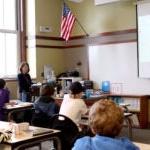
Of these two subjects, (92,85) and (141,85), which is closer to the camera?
(141,85)

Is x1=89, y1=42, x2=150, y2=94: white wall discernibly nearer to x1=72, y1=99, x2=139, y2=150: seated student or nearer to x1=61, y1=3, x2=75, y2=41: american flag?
x1=61, y1=3, x2=75, y2=41: american flag

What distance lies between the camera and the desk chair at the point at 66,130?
3.75 m

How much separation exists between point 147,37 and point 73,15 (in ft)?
7.24

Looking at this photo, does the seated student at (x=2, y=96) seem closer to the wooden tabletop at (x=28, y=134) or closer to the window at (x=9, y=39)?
the window at (x=9, y=39)

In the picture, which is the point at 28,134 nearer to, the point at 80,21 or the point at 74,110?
the point at 74,110

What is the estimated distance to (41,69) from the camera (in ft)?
26.9

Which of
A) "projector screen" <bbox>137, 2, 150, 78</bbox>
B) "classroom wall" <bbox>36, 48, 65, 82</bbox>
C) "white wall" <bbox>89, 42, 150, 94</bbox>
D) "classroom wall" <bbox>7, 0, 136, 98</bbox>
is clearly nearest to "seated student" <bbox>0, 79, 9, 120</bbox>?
"classroom wall" <bbox>7, 0, 136, 98</bbox>

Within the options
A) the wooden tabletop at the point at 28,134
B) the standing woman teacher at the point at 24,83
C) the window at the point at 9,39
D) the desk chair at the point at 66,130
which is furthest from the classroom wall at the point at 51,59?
the wooden tabletop at the point at 28,134

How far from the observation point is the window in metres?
7.77

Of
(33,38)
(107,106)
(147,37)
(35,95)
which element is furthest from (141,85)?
(107,106)

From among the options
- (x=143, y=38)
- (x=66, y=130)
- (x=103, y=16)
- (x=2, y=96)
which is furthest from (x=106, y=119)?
(x=103, y=16)

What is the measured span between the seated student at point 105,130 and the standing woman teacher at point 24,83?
547 centimetres

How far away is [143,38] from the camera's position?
6941 millimetres

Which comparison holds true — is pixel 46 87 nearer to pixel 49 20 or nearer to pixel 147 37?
pixel 147 37
